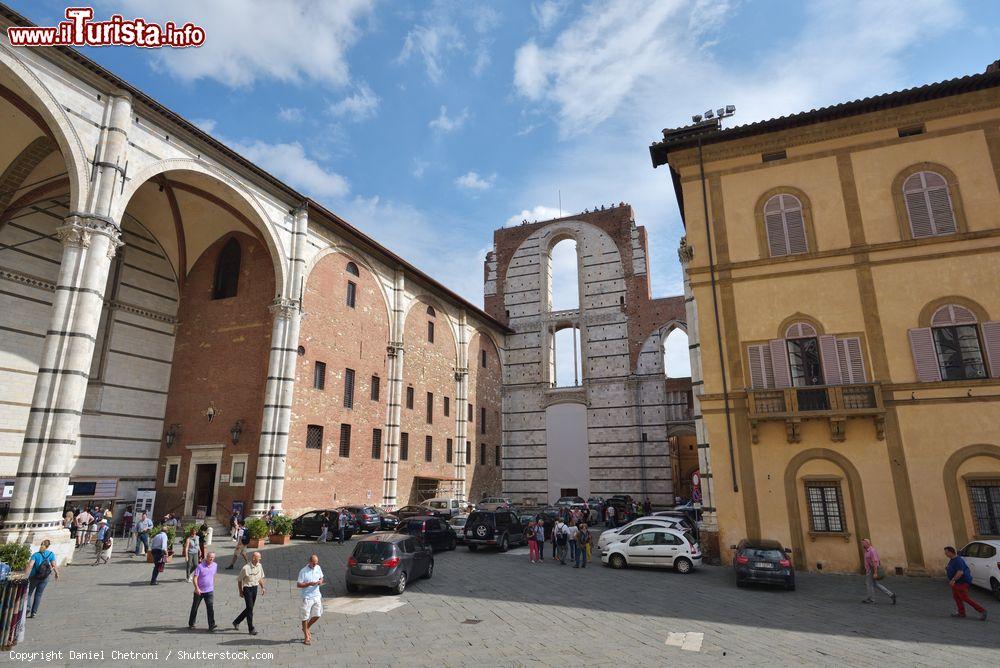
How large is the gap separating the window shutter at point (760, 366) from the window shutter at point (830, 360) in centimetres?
145

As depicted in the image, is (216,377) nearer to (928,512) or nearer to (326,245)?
(326,245)

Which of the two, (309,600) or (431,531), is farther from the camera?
(431,531)

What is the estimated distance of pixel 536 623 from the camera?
1045cm

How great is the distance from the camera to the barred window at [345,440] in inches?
1059

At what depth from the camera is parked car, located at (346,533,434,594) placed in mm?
12836

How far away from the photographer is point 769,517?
16125 millimetres

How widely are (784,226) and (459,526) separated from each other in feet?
55.8

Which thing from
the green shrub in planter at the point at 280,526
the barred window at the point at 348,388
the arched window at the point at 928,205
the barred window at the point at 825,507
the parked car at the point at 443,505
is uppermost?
the arched window at the point at 928,205

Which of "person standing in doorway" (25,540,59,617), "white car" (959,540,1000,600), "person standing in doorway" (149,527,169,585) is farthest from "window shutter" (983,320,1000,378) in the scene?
"person standing in doorway" (25,540,59,617)

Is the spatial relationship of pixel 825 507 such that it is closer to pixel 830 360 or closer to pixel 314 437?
pixel 830 360

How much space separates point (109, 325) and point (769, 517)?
27334 millimetres

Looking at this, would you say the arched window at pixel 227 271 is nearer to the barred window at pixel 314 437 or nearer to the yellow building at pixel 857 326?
the barred window at pixel 314 437

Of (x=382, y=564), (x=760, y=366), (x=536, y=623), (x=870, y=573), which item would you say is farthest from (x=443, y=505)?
(x=870, y=573)

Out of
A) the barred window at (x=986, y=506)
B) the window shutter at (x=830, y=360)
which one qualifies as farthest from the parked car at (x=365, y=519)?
the barred window at (x=986, y=506)
